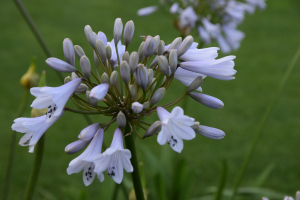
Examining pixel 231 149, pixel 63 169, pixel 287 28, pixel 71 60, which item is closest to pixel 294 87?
pixel 231 149

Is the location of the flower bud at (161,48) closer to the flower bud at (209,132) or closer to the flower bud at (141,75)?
the flower bud at (141,75)

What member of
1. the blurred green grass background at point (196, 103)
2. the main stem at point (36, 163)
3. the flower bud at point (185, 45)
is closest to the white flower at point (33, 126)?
the main stem at point (36, 163)

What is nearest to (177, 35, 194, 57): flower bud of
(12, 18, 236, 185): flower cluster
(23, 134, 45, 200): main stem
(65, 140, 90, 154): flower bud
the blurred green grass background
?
(12, 18, 236, 185): flower cluster

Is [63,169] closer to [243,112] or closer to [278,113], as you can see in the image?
[243,112]

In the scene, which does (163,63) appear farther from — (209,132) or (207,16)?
(207,16)

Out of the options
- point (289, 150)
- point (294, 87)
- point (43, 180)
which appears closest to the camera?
point (43, 180)

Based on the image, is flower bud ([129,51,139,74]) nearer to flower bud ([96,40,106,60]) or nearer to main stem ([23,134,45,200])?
flower bud ([96,40,106,60])

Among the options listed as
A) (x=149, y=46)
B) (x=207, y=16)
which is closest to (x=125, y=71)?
(x=149, y=46)

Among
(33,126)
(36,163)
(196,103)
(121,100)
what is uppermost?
(121,100)
